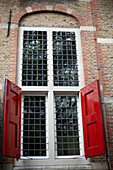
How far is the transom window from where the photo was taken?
19.1 ft

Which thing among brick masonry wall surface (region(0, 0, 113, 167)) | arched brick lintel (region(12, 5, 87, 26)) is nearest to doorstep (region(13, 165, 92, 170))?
brick masonry wall surface (region(0, 0, 113, 167))

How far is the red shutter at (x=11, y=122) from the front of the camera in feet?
15.7

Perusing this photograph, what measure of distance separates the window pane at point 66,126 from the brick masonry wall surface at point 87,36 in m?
0.63

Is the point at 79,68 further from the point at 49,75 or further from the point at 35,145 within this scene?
the point at 35,145

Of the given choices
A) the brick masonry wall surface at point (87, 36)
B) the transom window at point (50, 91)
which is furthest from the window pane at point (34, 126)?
the brick masonry wall surface at point (87, 36)

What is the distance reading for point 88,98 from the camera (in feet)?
18.8

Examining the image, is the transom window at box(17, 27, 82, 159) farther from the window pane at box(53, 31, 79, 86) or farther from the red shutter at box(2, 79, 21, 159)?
the red shutter at box(2, 79, 21, 159)

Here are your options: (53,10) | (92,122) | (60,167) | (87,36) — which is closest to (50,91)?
(92,122)

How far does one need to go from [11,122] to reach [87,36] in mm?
3362

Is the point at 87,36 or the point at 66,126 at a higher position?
the point at 87,36

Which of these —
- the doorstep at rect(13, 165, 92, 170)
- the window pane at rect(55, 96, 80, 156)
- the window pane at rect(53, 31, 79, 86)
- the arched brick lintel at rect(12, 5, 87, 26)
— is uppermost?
the arched brick lintel at rect(12, 5, 87, 26)

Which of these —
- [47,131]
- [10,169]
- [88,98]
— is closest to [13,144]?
[10,169]

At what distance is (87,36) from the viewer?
6953mm

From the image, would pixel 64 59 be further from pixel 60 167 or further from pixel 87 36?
pixel 60 167
